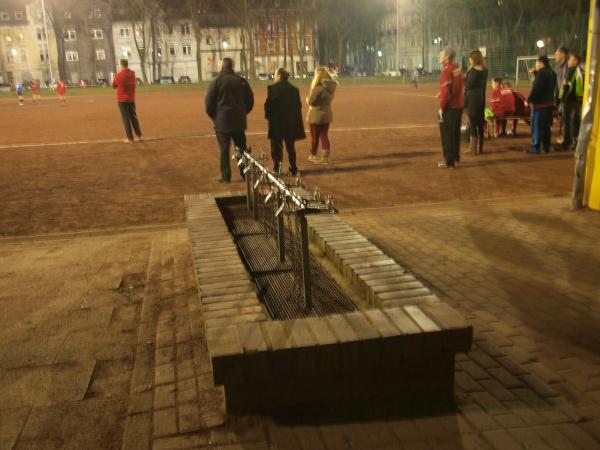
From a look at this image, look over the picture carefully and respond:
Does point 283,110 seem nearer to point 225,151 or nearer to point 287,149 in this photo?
Answer: point 287,149

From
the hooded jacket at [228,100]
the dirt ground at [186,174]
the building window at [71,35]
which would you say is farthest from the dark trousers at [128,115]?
the building window at [71,35]

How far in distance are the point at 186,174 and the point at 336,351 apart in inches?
345

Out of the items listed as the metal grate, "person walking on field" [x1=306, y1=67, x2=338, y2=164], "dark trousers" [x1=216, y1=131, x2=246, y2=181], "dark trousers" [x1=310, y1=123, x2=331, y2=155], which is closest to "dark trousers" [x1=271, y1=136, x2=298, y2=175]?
"dark trousers" [x1=216, y1=131, x2=246, y2=181]

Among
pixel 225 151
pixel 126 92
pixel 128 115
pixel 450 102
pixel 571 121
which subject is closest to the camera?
pixel 225 151

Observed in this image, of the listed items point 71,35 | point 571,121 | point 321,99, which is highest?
point 71,35

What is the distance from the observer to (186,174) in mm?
11359

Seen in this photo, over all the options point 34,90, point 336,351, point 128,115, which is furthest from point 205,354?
point 34,90

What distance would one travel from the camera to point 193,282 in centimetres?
543

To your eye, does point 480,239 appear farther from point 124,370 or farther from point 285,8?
point 285,8

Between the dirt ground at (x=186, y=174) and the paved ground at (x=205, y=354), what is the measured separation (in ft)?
5.30

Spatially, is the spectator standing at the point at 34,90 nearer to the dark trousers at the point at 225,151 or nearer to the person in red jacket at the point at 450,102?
the dark trousers at the point at 225,151

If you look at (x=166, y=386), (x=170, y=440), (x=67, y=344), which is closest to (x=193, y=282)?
(x=67, y=344)

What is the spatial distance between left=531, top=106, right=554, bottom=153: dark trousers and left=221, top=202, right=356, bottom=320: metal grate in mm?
8080

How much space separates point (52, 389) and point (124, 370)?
40cm
